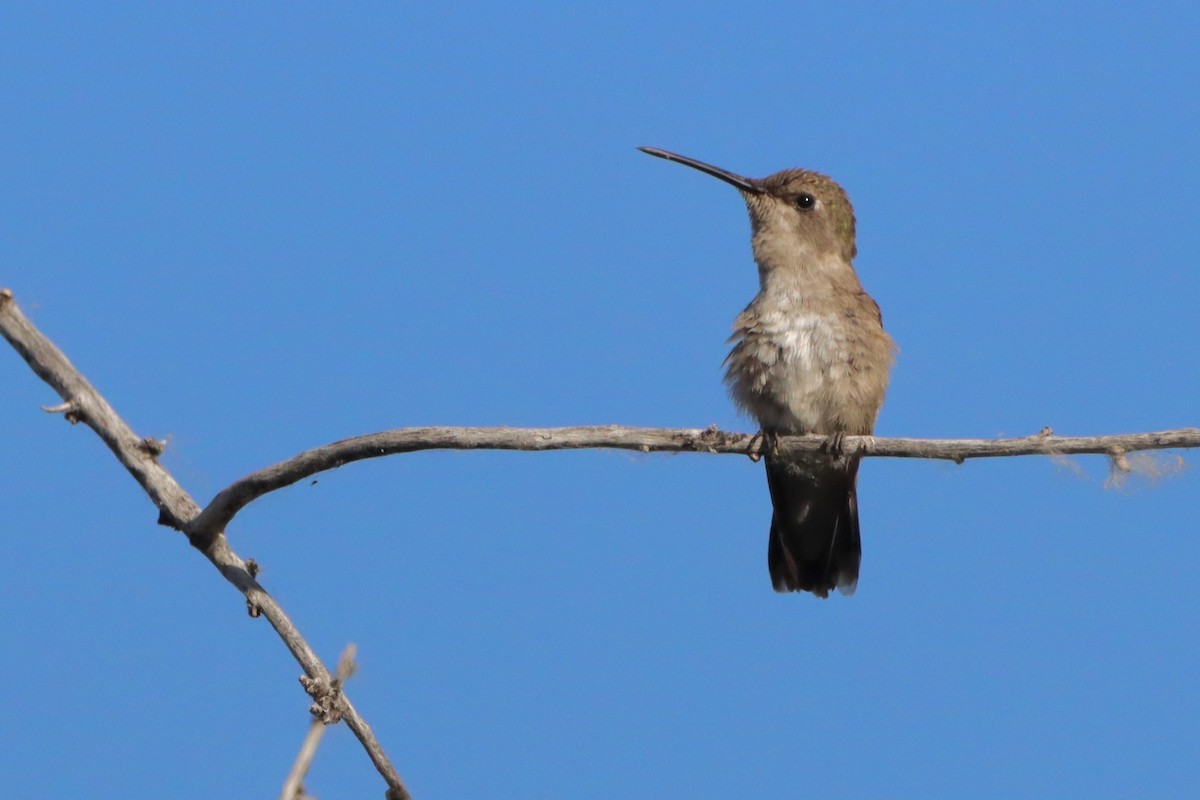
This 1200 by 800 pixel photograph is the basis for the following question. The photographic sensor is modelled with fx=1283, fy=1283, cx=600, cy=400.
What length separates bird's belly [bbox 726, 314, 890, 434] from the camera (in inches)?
206

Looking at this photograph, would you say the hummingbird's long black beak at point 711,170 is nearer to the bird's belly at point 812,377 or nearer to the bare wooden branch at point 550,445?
the bird's belly at point 812,377

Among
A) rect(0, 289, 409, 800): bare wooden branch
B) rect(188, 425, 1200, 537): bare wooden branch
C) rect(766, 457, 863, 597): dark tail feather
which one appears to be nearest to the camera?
rect(188, 425, 1200, 537): bare wooden branch

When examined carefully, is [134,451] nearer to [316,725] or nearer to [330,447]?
[330,447]

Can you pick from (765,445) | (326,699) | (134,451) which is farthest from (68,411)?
(765,445)

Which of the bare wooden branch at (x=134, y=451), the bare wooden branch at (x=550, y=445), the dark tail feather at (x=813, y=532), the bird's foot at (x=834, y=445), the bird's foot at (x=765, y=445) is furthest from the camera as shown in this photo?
the dark tail feather at (x=813, y=532)

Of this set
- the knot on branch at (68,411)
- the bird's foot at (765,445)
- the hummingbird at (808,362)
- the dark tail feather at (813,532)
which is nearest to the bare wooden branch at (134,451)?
the knot on branch at (68,411)

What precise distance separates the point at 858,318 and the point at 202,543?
2.91m

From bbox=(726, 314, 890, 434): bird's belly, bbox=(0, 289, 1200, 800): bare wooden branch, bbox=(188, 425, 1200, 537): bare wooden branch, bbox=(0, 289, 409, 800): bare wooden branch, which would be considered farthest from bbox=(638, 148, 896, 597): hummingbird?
bbox=(0, 289, 409, 800): bare wooden branch

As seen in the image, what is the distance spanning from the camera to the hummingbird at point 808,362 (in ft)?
17.3

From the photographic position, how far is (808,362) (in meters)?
5.24

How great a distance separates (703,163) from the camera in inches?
245

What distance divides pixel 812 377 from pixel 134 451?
2672 mm

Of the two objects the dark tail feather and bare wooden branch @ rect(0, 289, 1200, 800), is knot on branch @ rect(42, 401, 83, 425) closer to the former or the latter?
bare wooden branch @ rect(0, 289, 1200, 800)

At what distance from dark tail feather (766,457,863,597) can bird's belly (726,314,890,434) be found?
1.82 ft
